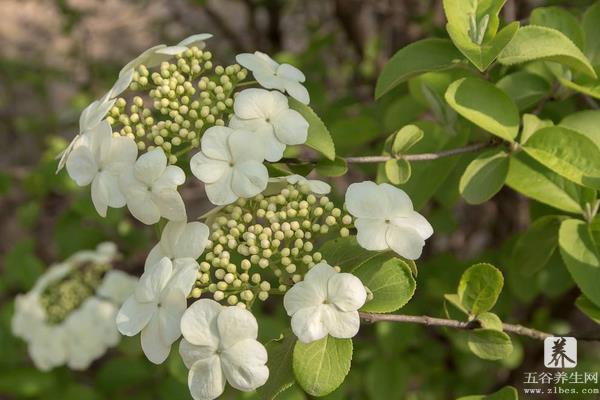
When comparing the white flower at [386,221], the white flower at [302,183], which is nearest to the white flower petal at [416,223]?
the white flower at [386,221]

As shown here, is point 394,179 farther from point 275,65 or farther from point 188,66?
point 188,66

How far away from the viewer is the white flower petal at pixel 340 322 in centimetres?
86

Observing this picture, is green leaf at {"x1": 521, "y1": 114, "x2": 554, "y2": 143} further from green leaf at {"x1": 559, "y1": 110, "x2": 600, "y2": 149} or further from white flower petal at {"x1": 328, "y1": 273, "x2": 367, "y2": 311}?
white flower petal at {"x1": 328, "y1": 273, "x2": 367, "y2": 311}

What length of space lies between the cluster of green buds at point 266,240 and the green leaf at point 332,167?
0.09m

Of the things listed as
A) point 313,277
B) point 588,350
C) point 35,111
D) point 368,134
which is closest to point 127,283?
point 368,134

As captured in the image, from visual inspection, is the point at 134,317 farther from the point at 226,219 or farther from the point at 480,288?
the point at 480,288

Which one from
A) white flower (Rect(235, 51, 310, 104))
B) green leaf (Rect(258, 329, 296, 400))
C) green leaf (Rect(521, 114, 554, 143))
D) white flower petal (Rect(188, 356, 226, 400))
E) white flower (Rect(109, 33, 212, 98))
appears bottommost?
green leaf (Rect(258, 329, 296, 400))

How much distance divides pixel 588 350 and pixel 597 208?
164 centimetres

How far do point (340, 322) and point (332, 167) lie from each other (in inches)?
11.5

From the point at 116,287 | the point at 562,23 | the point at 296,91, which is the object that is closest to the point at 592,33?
the point at 562,23

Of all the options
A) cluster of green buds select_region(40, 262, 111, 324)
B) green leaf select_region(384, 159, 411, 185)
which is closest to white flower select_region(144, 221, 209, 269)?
green leaf select_region(384, 159, 411, 185)

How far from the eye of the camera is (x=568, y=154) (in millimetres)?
997

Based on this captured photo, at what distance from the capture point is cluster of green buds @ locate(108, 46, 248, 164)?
1.00 m

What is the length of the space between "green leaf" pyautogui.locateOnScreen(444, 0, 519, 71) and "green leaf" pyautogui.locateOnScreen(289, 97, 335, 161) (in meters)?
0.23
